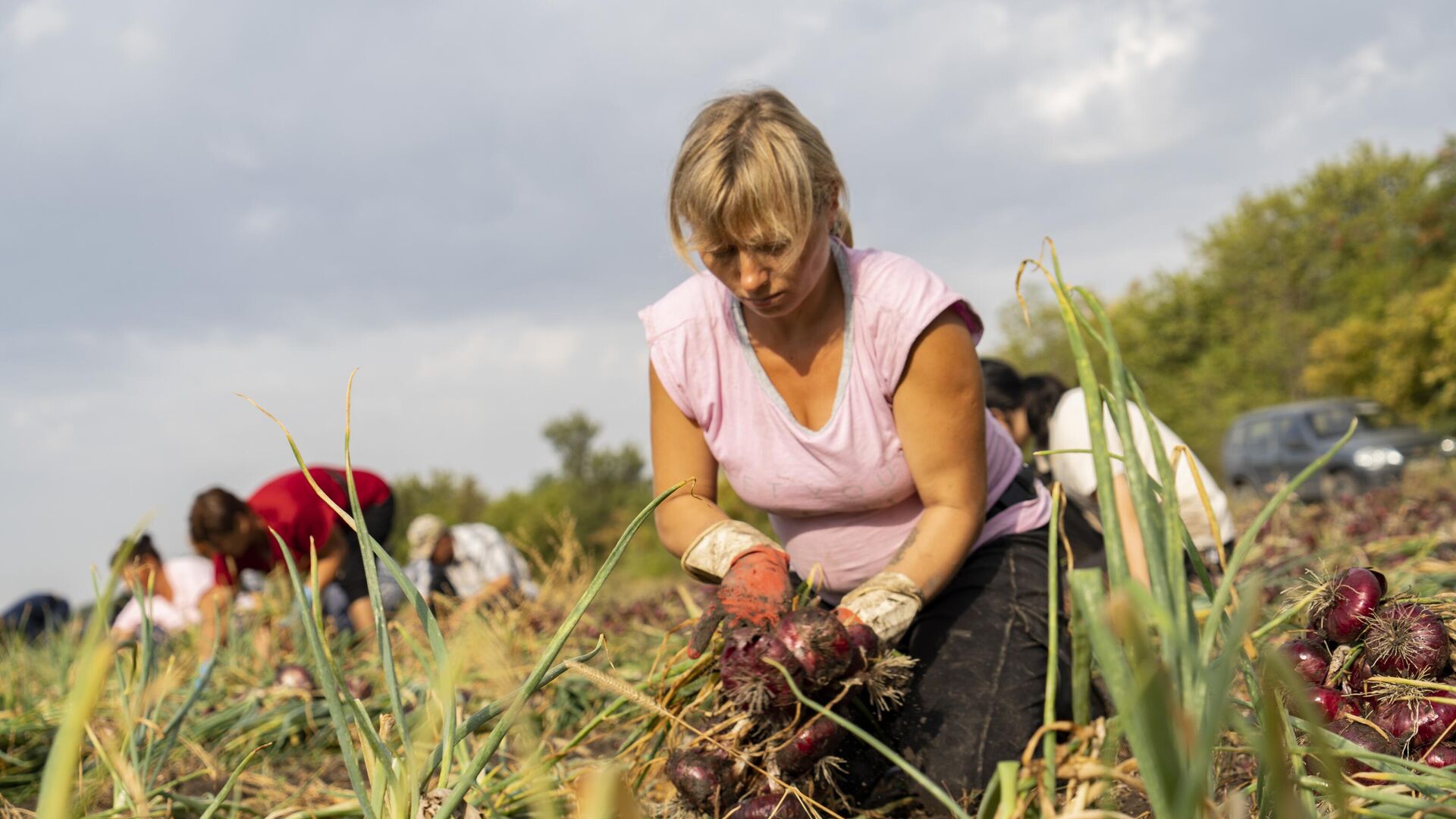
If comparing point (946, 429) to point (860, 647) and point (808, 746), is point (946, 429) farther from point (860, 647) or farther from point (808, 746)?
point (808, 746)

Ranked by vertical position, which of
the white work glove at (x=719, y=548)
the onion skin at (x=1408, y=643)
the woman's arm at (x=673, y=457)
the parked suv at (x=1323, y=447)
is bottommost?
the parked suv at (x=1323, y=447)

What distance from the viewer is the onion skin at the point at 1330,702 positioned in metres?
1.17

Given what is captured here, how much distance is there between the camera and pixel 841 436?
1.95 m

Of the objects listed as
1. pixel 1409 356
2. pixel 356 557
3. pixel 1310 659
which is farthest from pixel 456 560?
pixel 1409 356

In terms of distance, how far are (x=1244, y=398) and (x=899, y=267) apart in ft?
73.9

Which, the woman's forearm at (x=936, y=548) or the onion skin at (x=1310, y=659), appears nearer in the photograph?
the onion skin at (x=1310, y=659)

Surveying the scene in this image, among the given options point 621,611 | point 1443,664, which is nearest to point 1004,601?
point 1443,664

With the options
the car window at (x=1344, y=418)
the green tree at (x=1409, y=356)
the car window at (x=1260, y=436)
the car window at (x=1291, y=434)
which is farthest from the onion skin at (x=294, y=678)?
the green tree at (x=1409, y=356)

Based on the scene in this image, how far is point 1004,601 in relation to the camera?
199 centimetres

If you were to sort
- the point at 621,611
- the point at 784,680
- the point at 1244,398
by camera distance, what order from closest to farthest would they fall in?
1. the point at 784,680
2. the point at 621,611
3. the point at 1244,398

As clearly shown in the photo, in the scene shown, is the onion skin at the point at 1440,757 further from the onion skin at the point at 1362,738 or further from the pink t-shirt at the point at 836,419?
the pink t-shirt at the point at 836,419

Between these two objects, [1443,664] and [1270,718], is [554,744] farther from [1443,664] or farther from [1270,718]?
[1270,718]

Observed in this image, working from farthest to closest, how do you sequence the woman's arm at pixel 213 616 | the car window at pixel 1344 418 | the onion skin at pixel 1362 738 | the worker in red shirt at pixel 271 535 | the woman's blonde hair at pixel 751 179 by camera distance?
the car window at pixel 1344 418, the worker in red shirt at pixel 271 535, the woman's arm at pixel 213 616, the woman's blonde hair at pixel 751 179, the onion skin at pixel 1362 738

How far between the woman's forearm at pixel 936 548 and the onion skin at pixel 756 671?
1.37ft
